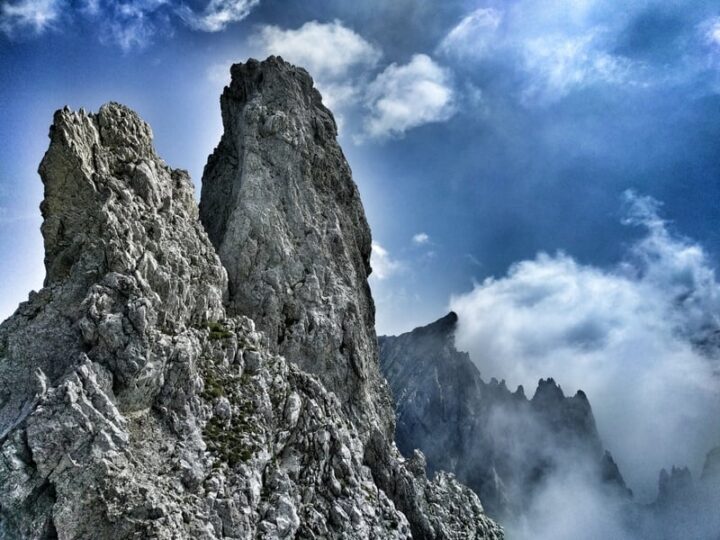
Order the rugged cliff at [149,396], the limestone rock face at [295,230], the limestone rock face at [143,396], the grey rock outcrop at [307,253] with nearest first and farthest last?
the limestone rock face at [143,396]
the rugged cliff at [149,396]
the grey rock outcrop at [307,253]
the limestone rock face at [295,230]

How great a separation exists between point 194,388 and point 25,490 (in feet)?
55.4

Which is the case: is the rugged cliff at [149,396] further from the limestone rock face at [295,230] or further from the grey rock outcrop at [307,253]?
the limestone rock face at [295,230]

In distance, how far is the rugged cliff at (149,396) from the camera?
131 feet

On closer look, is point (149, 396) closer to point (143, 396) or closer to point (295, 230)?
point (143, 396)

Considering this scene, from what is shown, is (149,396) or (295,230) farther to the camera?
(295,230)

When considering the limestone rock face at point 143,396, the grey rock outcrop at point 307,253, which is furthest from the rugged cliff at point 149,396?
the grey rock outcrop at point 307,253

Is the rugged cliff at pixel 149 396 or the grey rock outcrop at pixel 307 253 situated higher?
the grey rock outcrop at pixel 307 253

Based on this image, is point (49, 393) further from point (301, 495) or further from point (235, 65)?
point (235, 65)

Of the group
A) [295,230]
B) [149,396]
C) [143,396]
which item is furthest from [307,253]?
[143,396]

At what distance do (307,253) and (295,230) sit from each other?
4.07 meters

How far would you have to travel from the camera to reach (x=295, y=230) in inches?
3305

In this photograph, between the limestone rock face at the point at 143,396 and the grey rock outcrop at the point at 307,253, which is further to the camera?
the grey rock outcrop at the point at 307,253

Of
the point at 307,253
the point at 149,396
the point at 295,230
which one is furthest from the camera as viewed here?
the point at 295,230

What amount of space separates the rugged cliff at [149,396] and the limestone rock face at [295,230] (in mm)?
1923
